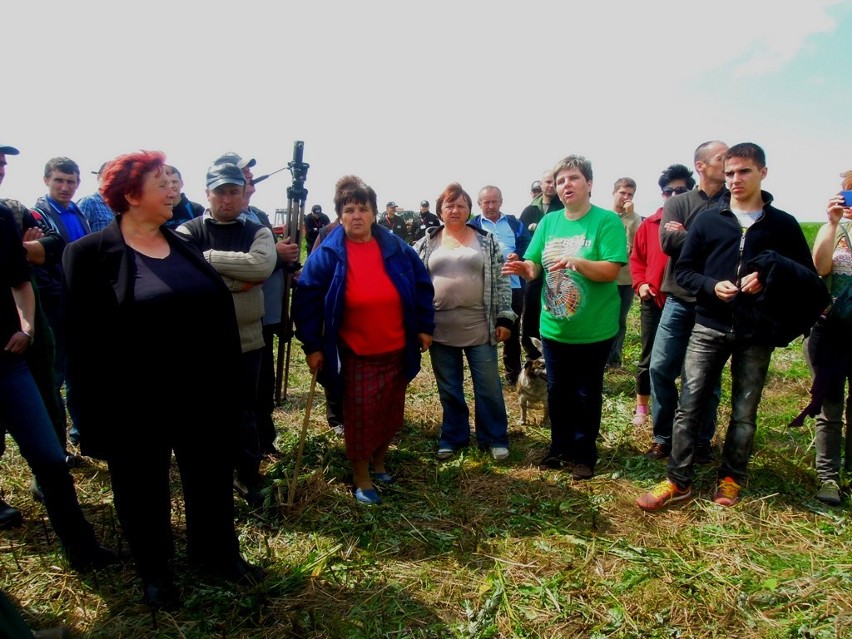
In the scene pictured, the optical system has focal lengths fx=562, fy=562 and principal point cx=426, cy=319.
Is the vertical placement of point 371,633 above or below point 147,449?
below

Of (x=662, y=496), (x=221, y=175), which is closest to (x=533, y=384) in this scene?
(x=662, y=496)

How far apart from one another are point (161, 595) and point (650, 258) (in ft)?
14.2

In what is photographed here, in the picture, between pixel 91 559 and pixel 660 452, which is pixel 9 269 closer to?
pixel 91 559

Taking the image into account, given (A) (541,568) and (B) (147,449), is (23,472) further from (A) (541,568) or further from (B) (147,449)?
(A) (541,568)

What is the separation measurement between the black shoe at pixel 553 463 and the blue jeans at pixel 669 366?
0.79m

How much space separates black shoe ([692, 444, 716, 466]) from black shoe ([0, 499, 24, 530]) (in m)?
4.78

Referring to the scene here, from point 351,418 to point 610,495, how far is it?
1.90 m

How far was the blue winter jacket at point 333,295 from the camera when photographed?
3785 mm

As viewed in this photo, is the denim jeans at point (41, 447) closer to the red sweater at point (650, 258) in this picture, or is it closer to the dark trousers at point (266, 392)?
the dark trousers at point (266, 392)

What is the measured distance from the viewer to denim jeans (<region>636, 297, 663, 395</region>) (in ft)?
16.6

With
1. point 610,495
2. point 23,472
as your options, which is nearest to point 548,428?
point 610,495

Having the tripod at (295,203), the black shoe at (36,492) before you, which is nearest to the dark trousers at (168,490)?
the black shoe at (36,492)

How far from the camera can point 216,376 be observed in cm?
281

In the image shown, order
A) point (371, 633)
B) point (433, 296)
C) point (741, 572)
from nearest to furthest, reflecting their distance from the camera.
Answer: point (371, 633)
point (741, 572)
point (433, 296)
